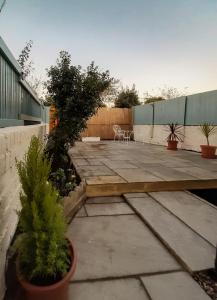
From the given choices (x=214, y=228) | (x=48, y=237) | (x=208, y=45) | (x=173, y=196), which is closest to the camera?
(x=48, y=237)

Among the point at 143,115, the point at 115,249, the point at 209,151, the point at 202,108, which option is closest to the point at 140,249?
the point at 115,249

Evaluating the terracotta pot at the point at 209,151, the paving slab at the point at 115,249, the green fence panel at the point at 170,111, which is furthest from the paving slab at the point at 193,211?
the green fence panel at the point at 170,111

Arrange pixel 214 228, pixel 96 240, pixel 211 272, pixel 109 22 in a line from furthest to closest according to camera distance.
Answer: pixel 109 22
pixel 214 228
pixel 96 240
pixel 211 272

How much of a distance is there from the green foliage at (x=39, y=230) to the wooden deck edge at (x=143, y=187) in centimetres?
228

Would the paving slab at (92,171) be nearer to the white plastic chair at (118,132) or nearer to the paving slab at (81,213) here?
the paving slab at (81,213)

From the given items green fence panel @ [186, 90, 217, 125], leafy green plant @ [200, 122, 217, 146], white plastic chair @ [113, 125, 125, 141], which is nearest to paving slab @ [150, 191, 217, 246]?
leafy green plant @ [200, 122, 217, 146]

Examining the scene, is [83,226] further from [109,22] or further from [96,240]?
[109,22]

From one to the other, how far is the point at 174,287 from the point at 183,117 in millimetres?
8950

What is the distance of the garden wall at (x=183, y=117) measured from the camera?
28.2 ft

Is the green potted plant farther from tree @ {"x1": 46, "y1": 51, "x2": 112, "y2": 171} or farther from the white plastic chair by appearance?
the white plastic chair

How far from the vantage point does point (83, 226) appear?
281 centimetres

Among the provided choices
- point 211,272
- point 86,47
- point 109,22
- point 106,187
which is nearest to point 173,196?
point 106,187

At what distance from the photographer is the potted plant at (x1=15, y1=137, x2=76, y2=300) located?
1402mm

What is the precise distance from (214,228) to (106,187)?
5.41ft
